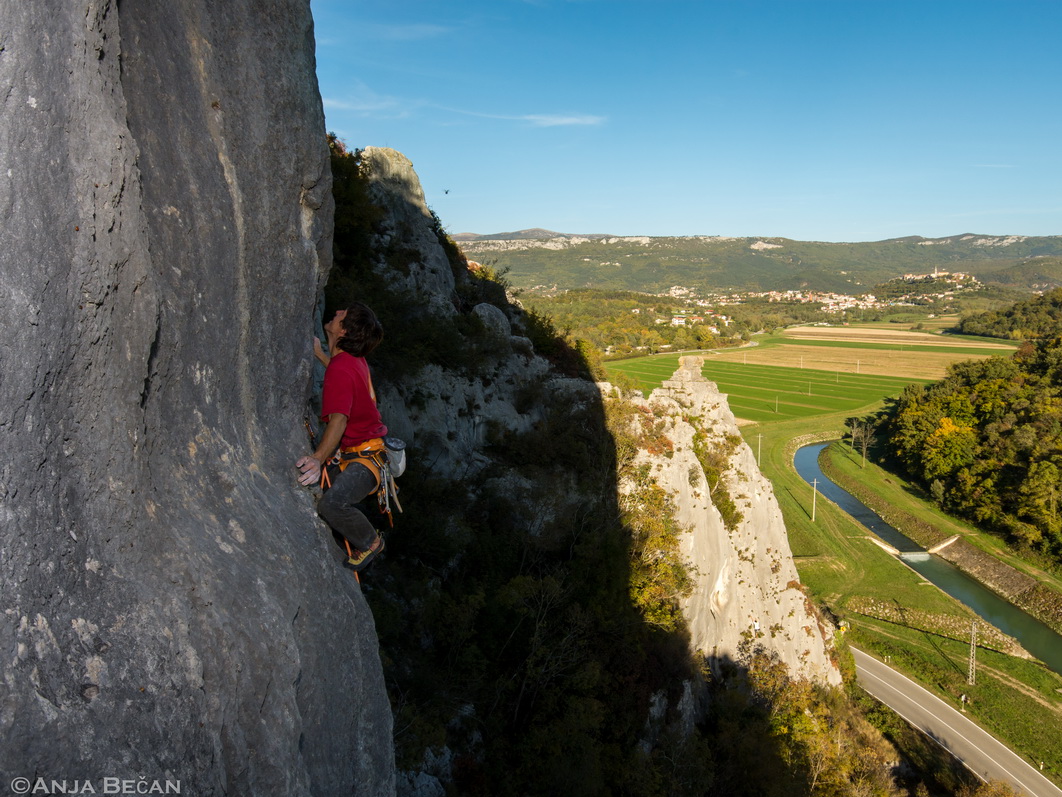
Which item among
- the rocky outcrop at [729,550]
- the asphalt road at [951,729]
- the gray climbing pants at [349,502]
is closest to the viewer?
the gray climbing pants at [349,502]

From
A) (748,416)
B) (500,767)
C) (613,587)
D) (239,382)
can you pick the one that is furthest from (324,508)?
(748,416)

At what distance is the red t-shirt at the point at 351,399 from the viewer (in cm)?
539

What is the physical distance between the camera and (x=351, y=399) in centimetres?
544

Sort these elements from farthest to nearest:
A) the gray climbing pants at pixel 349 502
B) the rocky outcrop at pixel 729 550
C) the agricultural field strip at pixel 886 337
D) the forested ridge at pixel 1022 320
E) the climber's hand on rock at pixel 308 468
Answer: the agricultural field strip at pixel 886 337 → the forested ridge at pixel 1022 320 → the rocky outcrop at pixel 729 550 → the gray climbing pants at pixel 349 502 → the climber's hand on rock at pixel 308 468

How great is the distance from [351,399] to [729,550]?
80.8ft

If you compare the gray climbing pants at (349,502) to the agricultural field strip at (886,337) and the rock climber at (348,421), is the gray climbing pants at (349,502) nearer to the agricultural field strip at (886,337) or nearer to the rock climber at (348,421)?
the rock climber at (348,421)

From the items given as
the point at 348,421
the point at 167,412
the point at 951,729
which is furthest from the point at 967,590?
the point at 167,412

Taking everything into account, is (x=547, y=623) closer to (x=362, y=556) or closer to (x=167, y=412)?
(x=362, y=556)

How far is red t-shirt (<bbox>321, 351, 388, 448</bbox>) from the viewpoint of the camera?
5391mm

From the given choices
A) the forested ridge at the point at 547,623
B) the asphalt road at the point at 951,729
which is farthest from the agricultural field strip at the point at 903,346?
the forested ridge at the point at 547,623

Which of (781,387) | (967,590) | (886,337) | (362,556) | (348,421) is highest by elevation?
(348,421)

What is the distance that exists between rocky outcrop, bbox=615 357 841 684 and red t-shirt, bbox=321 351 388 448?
18.9 metres

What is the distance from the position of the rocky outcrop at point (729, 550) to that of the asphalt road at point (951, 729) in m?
4.27

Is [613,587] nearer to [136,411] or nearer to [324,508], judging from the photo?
[324,508]
